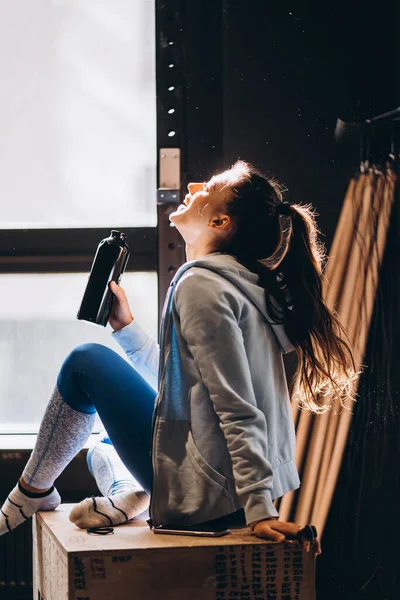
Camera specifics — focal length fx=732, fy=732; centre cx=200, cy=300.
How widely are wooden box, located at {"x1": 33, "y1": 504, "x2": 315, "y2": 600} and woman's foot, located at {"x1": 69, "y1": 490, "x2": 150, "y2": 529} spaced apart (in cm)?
9

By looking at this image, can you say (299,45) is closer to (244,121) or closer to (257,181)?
(244,121)

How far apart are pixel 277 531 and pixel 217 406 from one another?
0.65 feet

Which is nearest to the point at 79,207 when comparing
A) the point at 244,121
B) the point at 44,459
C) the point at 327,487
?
the point at 244,121

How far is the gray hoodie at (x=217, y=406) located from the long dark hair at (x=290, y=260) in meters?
0.06

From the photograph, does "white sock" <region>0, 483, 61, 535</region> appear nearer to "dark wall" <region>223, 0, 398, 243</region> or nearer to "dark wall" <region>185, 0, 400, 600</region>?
"dark wall" <region>185, 0, 400, 600</region>

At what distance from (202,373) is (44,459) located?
36 centimetres

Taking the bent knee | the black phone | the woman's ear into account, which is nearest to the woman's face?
the woman's ear

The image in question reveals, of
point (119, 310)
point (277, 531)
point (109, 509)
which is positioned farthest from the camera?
point (119, 310)

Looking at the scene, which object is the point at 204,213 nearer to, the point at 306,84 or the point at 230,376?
the point at 230,376

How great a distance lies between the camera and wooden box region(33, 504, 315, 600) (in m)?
1.03

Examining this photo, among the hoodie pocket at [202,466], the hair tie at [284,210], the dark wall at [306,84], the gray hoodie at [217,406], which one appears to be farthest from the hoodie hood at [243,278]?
the dark wall at [306,84]

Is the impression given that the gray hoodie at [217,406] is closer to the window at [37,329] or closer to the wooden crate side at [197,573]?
the wooden crate side at [197,573]

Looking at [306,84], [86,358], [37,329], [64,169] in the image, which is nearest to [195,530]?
[86,358]

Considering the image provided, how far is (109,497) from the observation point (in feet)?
4.12
